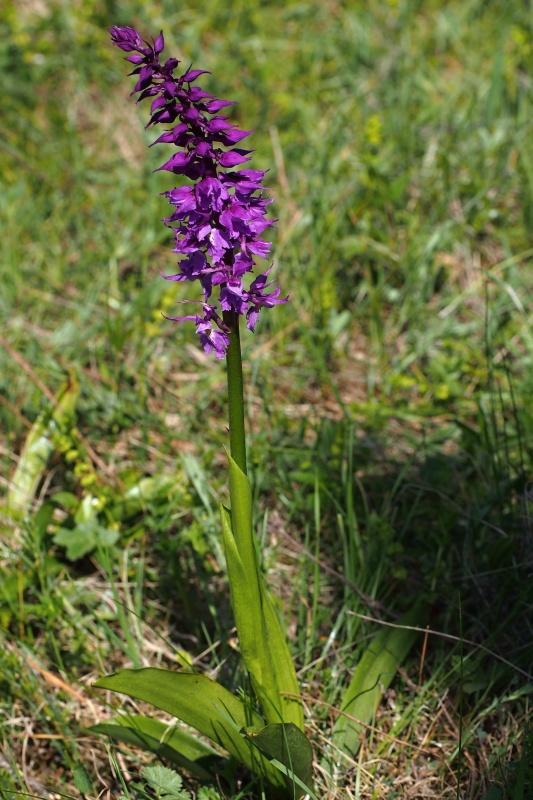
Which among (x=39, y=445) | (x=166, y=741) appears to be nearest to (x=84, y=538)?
(x=39, y=445)

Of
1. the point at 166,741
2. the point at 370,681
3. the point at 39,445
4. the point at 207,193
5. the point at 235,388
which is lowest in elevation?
the point at 166,741

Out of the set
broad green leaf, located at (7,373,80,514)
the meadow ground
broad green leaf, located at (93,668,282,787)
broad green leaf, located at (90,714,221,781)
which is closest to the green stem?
broad green leaf, located at (93,668,282,787)

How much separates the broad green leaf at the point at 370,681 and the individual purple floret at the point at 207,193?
3.60 feet

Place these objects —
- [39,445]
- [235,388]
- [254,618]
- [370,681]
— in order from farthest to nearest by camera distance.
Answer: [39,445] → [370,681] → [254,618] → [235,388]

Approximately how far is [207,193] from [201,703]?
1.18m

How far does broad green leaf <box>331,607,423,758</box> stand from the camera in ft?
7.11

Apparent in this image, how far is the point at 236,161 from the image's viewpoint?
1570 mm

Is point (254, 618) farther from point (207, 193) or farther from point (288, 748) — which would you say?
point (207, 193)

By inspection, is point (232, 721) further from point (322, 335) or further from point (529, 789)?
point (322, 335)

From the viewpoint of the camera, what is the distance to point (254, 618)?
1790 millimetres

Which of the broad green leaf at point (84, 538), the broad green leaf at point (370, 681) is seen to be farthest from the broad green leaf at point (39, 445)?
the broad green leaf at point (370, 681)

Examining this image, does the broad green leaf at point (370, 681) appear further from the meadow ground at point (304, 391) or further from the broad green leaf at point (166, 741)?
the broad green leaf at point (166, 741)

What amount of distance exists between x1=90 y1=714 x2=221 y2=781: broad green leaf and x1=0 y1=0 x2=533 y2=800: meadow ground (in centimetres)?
8

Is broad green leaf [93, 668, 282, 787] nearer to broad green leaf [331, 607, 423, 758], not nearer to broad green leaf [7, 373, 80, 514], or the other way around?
broad green leaf [331, 607, 423, 758]
